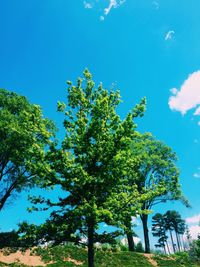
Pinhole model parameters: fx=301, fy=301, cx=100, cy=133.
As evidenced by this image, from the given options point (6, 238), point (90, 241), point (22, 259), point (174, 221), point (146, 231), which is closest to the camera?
point (90, 241)

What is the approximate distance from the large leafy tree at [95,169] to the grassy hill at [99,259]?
47.9 feet

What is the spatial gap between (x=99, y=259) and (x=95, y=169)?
18.5 m

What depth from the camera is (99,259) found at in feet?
91.0

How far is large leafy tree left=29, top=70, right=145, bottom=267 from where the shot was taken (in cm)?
1178

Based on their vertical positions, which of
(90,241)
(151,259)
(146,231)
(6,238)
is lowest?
(90,241)

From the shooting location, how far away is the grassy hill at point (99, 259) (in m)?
25.8

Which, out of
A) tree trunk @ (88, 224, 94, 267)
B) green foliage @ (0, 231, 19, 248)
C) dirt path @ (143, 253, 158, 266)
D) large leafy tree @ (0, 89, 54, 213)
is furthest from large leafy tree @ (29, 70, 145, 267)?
dirt path @ (143, 253, 158, 266)

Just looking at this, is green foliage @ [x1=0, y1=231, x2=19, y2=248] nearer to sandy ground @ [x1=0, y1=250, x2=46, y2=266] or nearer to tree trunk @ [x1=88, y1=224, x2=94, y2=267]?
sandy ground @ [x1=0, y1=250, x2=46, y2=266]

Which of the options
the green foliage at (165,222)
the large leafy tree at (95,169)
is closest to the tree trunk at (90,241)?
the large leafy tree at (95,169)

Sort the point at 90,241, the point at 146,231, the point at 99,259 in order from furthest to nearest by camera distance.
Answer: the point at 146,231, the point at 99,259, the point at 90,241

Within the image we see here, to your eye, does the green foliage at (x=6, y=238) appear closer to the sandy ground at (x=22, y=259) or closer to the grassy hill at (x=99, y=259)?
the sandy ground at (x=22, y=259)

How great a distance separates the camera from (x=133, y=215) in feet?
40.8

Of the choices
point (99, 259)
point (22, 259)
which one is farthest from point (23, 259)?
point (99, 259)

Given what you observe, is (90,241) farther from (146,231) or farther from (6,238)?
(146,231)
